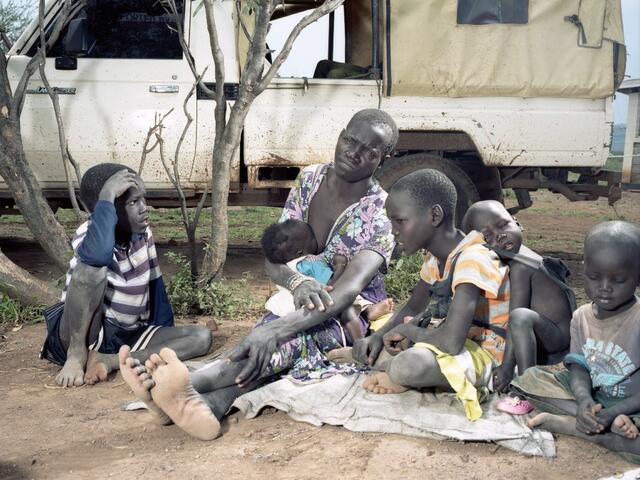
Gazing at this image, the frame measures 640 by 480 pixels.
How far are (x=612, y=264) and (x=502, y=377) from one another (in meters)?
0.76

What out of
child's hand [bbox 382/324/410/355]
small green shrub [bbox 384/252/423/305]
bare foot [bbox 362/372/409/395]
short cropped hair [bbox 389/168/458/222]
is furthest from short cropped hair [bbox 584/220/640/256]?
small green shrub [bbox 384/252/423/305]

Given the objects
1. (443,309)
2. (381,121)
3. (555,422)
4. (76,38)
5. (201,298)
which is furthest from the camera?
(76,38)

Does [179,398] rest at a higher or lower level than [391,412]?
higher

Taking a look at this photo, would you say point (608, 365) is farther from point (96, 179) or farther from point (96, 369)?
point (96, 179)

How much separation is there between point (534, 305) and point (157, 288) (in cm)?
194

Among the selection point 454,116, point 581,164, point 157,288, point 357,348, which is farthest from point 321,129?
point 357,348

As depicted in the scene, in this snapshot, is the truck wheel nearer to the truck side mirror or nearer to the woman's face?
the truck side mirror

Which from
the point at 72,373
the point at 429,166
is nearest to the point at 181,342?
the point at 72,373

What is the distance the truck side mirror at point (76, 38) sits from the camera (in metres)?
5.96

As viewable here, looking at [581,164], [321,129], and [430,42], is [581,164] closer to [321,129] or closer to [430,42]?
[430,42]

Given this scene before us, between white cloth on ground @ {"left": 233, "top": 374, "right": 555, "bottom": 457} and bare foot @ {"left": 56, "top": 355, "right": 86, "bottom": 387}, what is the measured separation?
36.3 inches

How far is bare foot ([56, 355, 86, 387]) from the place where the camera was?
12.6ft

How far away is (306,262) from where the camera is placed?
3.84 metres

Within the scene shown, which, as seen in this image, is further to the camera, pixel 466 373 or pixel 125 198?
pixel 125 198
